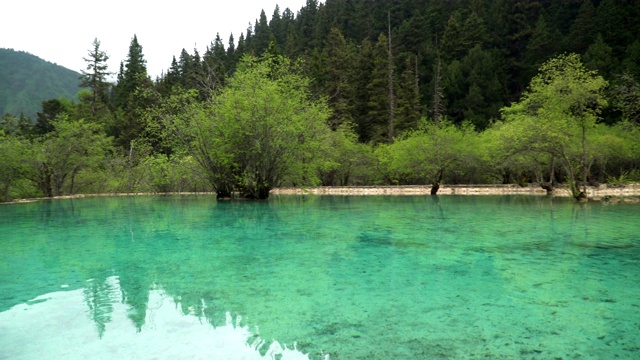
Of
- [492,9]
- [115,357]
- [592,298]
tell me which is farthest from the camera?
[492,9]

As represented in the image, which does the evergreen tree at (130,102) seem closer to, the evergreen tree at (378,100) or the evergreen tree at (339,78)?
the evergreen tree at (339,78)

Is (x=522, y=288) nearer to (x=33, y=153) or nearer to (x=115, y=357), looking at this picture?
(x=115, y=357)

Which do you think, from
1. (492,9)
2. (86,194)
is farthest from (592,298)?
(492,9)

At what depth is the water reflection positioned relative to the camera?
465cm

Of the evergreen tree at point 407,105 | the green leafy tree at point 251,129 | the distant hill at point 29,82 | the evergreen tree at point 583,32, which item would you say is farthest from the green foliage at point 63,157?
the distant hill at point 29,82

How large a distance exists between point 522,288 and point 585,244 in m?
5.20

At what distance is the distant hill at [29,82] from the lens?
140m

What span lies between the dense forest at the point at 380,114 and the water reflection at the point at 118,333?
2103 cm

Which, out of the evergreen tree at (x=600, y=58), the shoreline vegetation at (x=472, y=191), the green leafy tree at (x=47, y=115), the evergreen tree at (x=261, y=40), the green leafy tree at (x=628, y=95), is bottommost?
the shoreline vegetation at (x=472, y=191)

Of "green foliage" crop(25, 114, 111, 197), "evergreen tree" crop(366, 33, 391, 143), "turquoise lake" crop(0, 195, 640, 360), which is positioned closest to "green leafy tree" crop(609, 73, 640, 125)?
"turquoise lake" crop(0, 195, 640, 360)

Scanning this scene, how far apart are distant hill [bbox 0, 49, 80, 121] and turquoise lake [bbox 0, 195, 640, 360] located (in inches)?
5825

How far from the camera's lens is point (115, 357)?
4.53 metres

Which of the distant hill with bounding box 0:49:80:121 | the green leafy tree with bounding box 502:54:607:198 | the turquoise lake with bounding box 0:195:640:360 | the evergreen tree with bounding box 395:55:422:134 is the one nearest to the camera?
the turquoise lake with bounding box 0:195:640:360

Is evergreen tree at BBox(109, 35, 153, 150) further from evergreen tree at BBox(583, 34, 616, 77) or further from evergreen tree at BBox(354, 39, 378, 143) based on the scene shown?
evergreen tree at BBox(583, 34, 616, 77)
